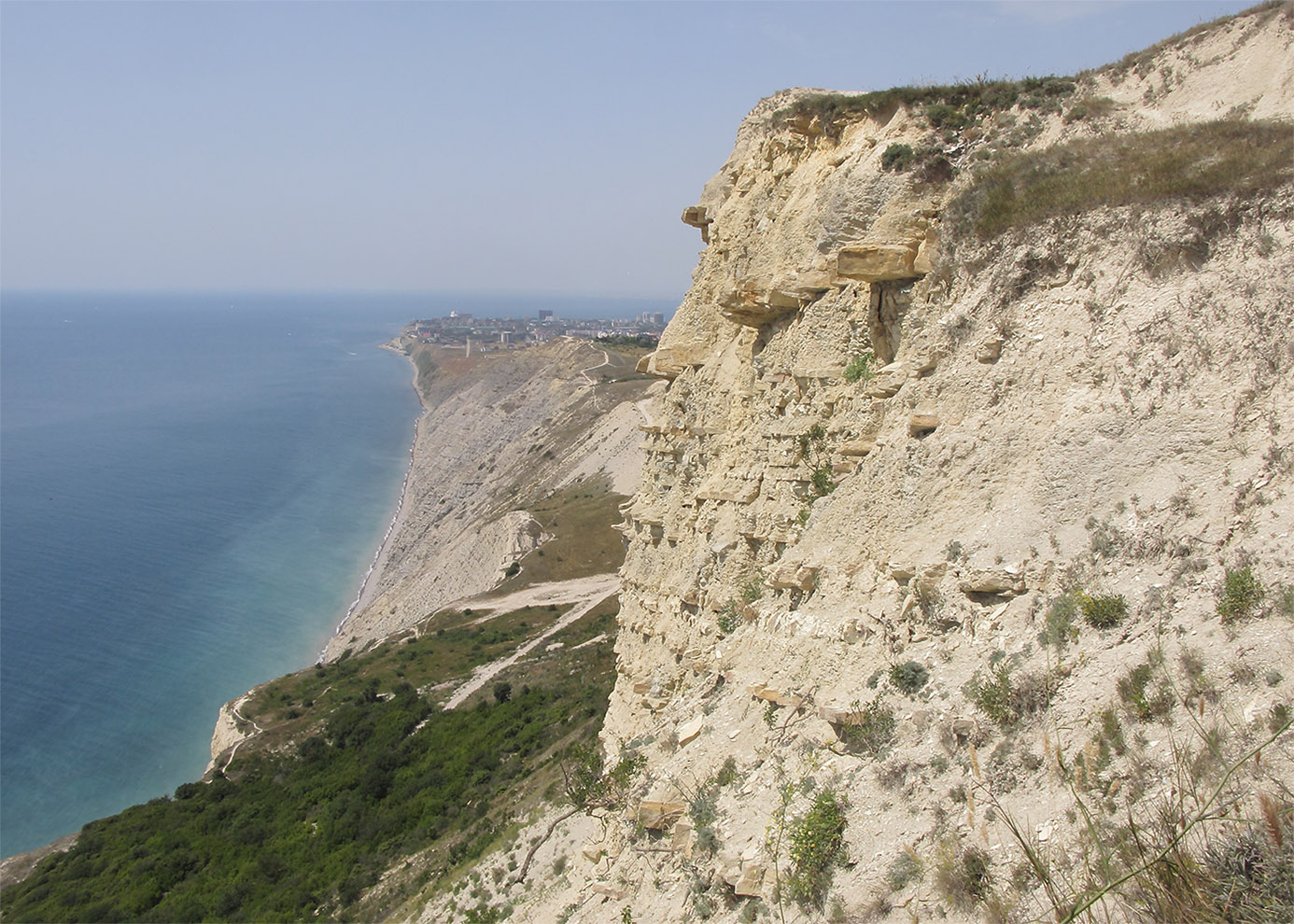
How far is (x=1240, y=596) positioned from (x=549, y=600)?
46.6 metres

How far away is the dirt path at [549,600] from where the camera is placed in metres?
40.3

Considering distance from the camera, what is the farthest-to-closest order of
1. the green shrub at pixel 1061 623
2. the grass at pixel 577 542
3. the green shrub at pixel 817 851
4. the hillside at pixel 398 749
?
the grass at pixel 577 542 → the hillside at pixel 398 749 → the green shrub at pixel 1061 623 → the green shrub at pixel 817 851

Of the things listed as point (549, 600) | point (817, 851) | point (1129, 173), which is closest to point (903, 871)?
point (817, 851)

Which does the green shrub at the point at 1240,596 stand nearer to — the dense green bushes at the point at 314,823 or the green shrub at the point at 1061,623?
the green shrub at the point at 1061,623

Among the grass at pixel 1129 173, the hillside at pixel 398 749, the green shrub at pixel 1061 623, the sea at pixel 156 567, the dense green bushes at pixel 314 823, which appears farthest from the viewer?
the sea at pixel 156 567

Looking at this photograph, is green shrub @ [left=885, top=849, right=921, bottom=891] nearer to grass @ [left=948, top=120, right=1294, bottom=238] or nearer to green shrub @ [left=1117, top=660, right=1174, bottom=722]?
green shrub @ [left=1117, top=660, right=1174, bottom=722]

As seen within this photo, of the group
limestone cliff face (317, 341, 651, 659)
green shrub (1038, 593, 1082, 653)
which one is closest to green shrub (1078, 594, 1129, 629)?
green shrub (1038, 593, 1082, 653)

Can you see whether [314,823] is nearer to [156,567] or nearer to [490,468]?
[156,567]

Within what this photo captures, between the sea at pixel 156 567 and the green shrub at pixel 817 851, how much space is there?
52036mm

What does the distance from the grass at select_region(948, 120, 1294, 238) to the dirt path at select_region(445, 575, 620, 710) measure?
33.4m

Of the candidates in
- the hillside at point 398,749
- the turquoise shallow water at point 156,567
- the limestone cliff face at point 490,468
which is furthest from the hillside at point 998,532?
the turquoise shallow water at point 156,567

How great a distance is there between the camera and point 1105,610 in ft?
23.1

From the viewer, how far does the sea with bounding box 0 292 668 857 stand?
5059cm

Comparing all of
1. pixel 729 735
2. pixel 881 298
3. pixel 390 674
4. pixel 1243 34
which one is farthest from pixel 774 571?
pixel 390 674
